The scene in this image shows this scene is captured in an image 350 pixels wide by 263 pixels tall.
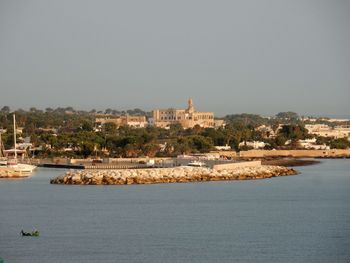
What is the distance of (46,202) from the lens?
1524 inches

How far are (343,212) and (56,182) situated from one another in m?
17.5

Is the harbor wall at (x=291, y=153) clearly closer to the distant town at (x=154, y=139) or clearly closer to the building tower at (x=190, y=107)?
the distant town at (x=154, y=139)

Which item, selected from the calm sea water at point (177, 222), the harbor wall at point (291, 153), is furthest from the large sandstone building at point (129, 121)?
the calm sea water at point (177, 222)

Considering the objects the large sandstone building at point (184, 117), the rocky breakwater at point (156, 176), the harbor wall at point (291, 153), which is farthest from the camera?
the large sandstone building at point (184, 117)

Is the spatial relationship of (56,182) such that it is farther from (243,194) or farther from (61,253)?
(61,253)

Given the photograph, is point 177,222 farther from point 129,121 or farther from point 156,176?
point 129,121

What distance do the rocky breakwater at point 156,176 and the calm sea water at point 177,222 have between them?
6.27 ft

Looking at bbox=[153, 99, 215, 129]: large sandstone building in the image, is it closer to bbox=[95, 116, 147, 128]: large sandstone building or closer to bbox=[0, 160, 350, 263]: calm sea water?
bbox=[95, 116, 147, 128]: large sandstone building

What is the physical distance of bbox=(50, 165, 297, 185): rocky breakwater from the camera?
48.9 metres

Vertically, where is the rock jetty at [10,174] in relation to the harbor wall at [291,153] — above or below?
below

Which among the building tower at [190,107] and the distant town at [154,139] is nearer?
the distant town at [154,139]

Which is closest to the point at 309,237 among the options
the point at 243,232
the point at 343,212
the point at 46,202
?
the point at 243,232

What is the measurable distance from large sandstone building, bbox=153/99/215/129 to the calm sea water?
76286 millimetres

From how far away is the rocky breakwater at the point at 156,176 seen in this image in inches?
1924
